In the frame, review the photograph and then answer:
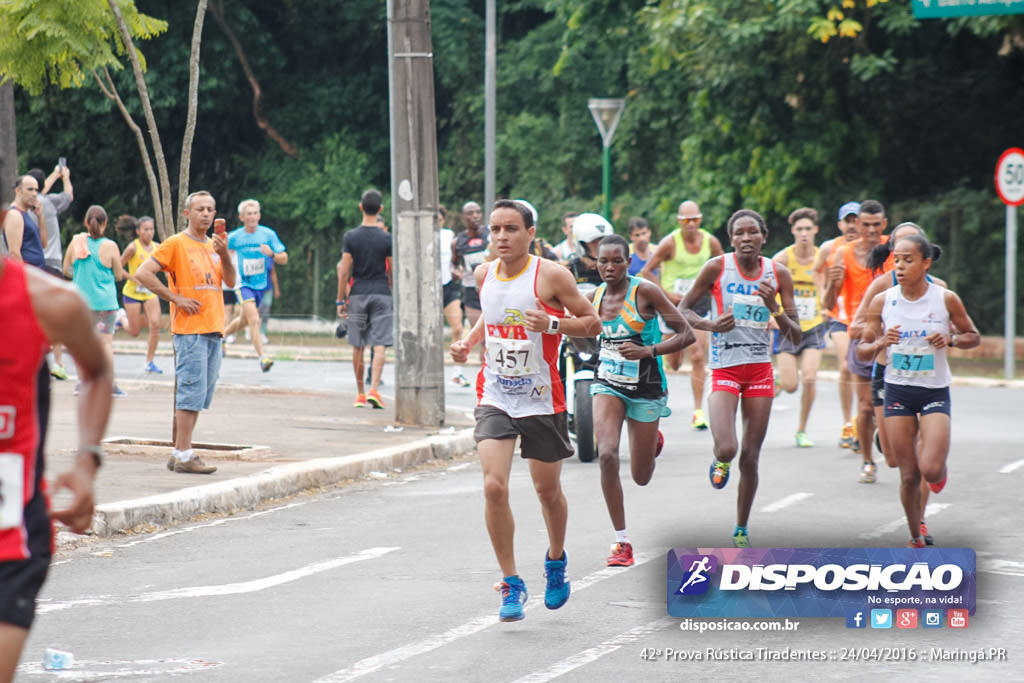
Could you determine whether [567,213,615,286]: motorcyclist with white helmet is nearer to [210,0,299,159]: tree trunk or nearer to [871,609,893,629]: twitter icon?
[871,609,893,629]: twitter icon

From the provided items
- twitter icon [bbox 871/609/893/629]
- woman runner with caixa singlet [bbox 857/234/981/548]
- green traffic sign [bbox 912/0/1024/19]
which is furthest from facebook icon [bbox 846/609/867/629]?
green traffic sign [bbox 912/0/1024/19]

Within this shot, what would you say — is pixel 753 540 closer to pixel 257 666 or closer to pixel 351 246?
pixel 257 666

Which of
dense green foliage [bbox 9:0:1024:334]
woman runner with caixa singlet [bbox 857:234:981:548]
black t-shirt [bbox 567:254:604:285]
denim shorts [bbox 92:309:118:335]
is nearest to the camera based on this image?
woman runner with caixa singlet [bbox 857:234:981:548]

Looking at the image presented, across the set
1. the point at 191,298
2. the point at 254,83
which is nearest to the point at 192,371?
the point at 191,298

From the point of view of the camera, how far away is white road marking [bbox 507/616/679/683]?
609 centimetres

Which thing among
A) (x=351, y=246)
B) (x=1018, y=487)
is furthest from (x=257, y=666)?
(x=351, y=246)

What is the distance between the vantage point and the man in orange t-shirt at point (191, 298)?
36.2 ft

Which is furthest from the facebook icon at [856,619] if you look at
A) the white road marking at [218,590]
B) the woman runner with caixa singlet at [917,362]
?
the white road marking at [218,590]

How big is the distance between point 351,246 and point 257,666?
989 centimetres

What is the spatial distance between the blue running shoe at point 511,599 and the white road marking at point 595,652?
491mm

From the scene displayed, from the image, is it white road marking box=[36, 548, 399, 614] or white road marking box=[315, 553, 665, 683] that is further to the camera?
white road marking box=[36, 548, 399, 614]

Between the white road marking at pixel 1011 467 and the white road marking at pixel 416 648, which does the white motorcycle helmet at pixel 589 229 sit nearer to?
the white road marking at pixel 416 648

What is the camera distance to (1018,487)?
455 inches

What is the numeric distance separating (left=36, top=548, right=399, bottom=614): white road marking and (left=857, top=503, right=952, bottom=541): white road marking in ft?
9.47
